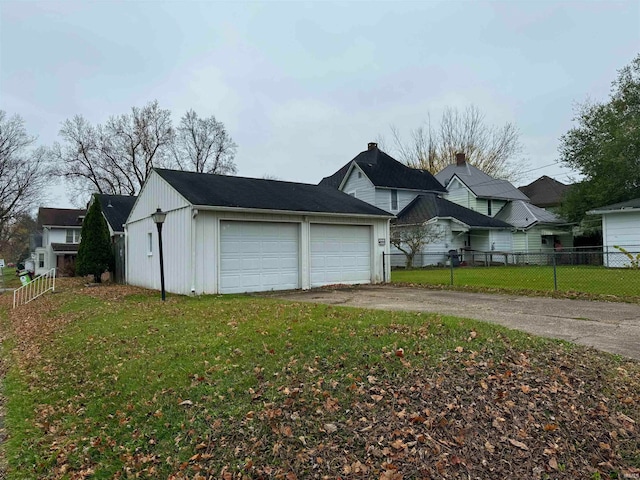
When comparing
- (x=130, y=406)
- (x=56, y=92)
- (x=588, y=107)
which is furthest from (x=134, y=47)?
(x=588, y=107)

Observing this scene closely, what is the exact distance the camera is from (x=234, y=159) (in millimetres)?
41188

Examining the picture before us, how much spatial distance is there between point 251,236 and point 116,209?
16.6 metres

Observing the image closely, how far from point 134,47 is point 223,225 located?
6.31 meters

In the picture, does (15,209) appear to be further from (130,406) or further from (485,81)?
(130,406)

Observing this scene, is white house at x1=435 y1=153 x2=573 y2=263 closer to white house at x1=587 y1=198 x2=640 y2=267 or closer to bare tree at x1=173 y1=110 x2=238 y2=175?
white house at x1=587 y1=198 x2=640 y2=267

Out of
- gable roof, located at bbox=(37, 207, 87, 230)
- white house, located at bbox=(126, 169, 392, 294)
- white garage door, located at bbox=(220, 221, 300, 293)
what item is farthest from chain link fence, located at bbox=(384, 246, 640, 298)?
gable roof, located at bbox=(37, 207, 87, 230)

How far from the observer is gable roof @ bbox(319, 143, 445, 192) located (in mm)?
28709

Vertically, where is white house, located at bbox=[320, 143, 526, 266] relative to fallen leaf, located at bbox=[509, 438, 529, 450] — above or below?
above

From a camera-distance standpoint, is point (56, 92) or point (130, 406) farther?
point (56, 92)

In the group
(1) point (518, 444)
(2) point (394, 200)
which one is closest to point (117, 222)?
(2) point (394, 200)

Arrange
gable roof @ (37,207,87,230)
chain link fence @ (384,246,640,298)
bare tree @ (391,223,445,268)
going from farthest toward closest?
gable roof @ (37,207,87,230), bare tree @ (391,223,445,268), chain link fence @ (384,246,640,298)

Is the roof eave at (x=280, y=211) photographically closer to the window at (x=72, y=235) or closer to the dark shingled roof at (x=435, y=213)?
the dark shingled roof at (x=435, y=213)

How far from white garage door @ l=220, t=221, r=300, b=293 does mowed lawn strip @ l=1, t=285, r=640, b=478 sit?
6.32 meters

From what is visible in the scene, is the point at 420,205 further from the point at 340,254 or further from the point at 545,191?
the point at 545,191
